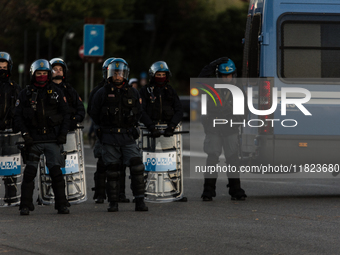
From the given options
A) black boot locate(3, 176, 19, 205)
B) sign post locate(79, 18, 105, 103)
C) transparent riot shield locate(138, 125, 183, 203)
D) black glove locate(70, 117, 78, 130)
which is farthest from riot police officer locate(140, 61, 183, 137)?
sign post locate(79, 18, 105, 103)

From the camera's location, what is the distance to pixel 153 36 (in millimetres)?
61625

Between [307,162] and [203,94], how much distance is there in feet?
5.73

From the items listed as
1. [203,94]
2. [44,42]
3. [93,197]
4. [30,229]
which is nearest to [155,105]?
[203,94]

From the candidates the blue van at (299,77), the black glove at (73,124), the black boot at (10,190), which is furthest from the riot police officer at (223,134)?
the black boot at (10,190)

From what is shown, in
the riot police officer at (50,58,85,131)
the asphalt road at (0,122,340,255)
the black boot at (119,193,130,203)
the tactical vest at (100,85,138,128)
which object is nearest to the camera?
the asphalt road at (0,122,340,255)

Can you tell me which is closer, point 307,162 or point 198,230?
point 198,230

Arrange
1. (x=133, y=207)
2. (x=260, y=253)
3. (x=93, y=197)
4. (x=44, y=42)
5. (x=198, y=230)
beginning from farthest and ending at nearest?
(x=44, y=42) → (x=93, y=197) → (x=133, y=207) → (x=198, y=230) → (x=260, y=253)

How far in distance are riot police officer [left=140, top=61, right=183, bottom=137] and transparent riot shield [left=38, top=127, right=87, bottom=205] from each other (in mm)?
1038

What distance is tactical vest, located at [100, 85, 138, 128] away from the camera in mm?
8844

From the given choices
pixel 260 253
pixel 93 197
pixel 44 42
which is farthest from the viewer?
pixel 44 42

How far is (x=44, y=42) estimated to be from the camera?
4706 centimetres

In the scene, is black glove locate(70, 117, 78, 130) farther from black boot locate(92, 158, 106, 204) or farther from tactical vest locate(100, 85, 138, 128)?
black boot locate(92, 158, 106, 204)

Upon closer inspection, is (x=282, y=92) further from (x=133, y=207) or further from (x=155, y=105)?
(x=133, y=207)

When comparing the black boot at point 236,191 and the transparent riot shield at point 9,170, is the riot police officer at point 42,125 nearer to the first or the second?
the transparent riot shield at point 9,170
